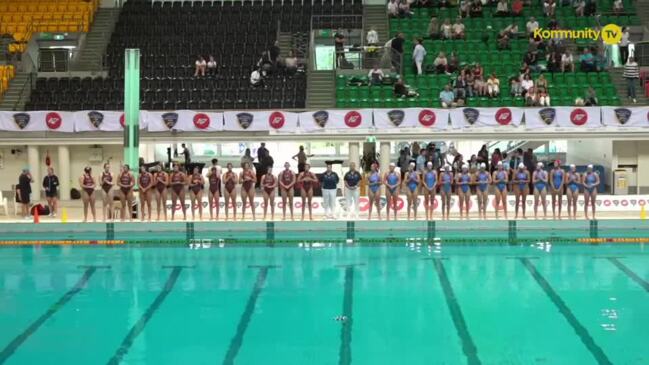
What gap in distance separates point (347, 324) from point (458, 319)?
1508 millimetres

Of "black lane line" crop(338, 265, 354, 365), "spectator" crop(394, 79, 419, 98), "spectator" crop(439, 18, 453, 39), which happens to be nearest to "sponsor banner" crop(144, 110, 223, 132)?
"spectator" crop(394, 79, 419, 98)

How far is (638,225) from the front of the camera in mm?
21078

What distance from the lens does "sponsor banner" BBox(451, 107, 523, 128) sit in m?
25.1

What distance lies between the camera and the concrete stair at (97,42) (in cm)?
2827

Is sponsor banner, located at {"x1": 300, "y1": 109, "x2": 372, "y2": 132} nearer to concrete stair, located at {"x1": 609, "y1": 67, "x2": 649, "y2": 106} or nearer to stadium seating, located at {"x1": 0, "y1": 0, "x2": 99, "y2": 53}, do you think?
concrete stair, located at {"x1": 609, "y1": 67, "x2": 649, "y2": 106}

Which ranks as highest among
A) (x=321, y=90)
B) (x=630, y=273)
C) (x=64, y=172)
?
(x=321, y=90)

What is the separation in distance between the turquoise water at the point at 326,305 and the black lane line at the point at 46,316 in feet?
0.09

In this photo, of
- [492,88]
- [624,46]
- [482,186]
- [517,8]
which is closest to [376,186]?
[482,186]

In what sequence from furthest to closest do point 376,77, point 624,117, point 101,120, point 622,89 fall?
point 622,89, point 376,77, point 101,120, point 624,117

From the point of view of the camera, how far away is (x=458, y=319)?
1416 cm

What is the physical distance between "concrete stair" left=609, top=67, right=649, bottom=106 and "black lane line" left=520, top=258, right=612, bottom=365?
917cm

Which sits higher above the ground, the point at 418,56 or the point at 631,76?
the point at 418,56

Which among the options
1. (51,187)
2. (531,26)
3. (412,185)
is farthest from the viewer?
(531,26)

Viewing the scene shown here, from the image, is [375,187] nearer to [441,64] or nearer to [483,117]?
[483,117]
